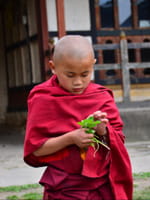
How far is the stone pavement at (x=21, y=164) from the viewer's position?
4.87 metres

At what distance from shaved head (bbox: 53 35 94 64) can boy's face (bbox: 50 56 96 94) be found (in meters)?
0.02

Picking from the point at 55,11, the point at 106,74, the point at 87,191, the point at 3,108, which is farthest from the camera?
the point at 3,108

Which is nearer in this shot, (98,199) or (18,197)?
(98,199)

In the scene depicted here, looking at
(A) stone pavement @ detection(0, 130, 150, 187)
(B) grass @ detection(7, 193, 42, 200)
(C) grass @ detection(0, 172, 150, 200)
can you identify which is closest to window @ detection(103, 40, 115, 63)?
(A) stone pavement @ detection(0, 130, 150, 187)

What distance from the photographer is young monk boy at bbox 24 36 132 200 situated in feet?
7.91

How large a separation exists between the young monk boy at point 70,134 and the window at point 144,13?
6.66 m

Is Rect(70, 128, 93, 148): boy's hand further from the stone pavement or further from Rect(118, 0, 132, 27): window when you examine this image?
Rect(118, 0, 132, 27): window

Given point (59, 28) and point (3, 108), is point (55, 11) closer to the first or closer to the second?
point (59, 28)

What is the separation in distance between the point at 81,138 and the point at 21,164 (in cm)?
374

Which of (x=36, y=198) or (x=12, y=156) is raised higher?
(x=36, y=198)

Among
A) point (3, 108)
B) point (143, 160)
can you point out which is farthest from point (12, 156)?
point (3, 108)

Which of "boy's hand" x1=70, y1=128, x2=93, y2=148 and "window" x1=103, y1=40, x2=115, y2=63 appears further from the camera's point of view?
"window" x1=103, y1=40, x2=115, y2=63

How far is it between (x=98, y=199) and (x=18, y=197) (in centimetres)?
155

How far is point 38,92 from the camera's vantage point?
254 cm
